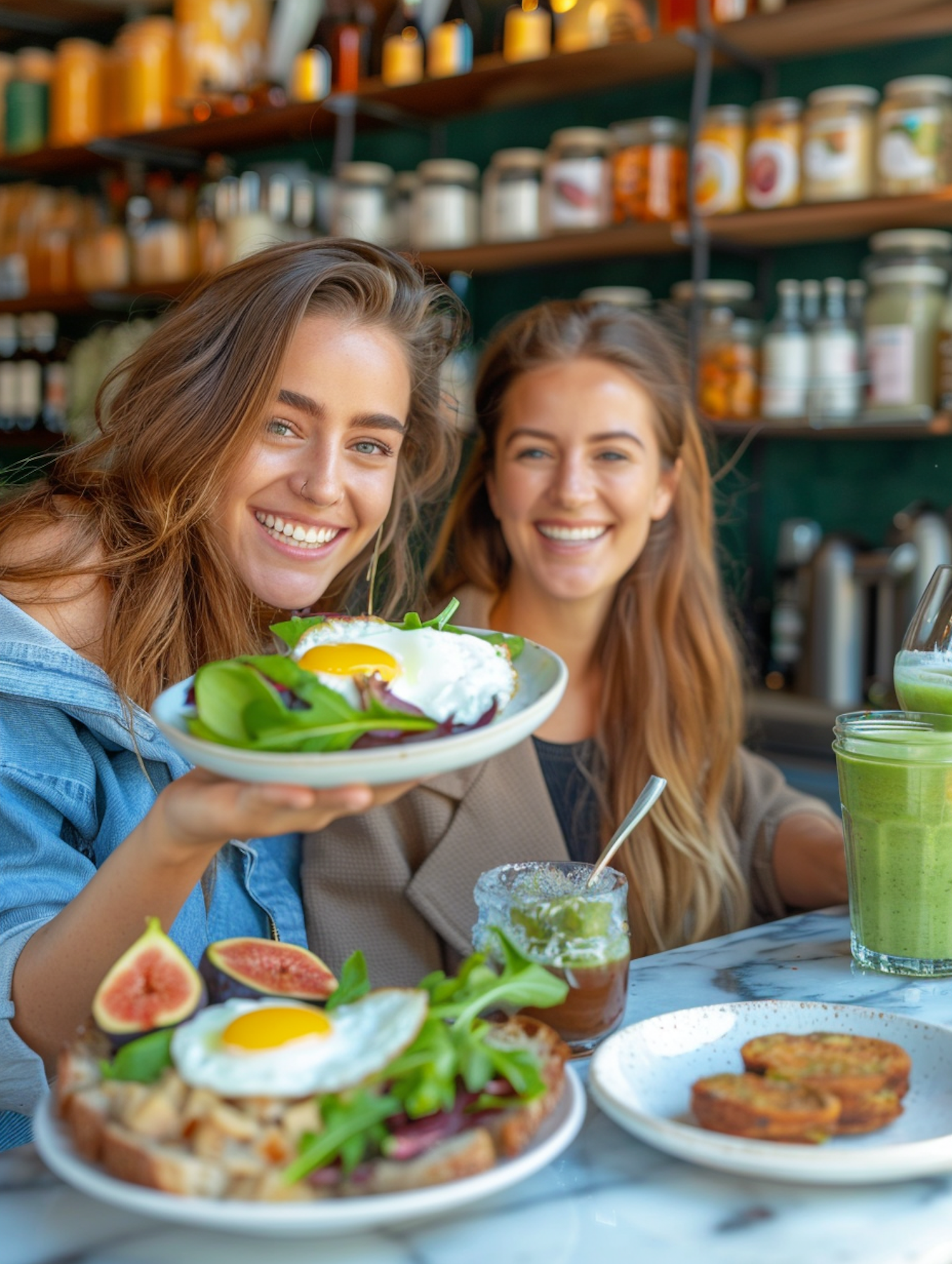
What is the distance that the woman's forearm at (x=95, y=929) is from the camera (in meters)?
1.04

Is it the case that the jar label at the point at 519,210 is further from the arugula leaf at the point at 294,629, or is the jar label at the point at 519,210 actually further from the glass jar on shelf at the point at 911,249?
the arugula leaf at the point at 294,629

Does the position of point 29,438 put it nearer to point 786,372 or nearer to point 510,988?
point 786,372

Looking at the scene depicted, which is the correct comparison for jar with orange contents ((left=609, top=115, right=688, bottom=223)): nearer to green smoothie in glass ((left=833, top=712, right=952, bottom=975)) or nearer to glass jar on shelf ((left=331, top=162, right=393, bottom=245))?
glass jar on shelf ((left=331, top=162, right=393, bottom=245))

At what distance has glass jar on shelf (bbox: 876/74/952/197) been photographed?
276cm

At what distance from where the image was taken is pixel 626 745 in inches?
76.0

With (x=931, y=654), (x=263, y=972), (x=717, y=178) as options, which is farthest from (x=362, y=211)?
(x=263, y=972)

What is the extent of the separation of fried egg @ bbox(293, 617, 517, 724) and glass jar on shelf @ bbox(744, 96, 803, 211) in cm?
218

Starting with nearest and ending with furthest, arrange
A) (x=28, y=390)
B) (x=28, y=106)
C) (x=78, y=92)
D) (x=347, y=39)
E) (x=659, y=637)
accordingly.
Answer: (x=659, y=637)
(x=347, y=39)
(x=78, y=92)
(x=28, y=106)
(x=28, y=390)

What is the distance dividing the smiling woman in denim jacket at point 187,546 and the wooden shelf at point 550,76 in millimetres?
1613

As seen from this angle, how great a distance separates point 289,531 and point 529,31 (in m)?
2.28

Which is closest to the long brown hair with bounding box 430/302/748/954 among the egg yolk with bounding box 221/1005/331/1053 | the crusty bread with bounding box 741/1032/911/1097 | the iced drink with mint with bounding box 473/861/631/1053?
the iced drink with mint with bounding box 473/861/631/1053

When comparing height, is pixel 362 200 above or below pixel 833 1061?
above

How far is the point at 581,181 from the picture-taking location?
3.21m

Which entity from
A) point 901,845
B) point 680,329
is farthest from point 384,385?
point 680,329
